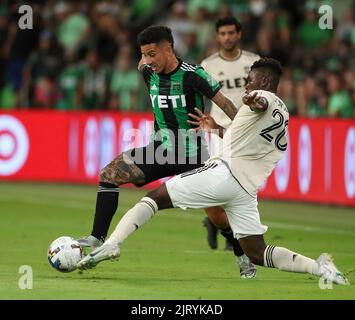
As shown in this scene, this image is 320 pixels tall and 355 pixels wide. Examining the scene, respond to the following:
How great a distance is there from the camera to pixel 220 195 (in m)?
9.59

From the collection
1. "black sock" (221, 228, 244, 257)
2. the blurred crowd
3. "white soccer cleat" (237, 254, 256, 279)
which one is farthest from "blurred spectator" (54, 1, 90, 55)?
"white soccer cleat" (237, 254, 256, 279)

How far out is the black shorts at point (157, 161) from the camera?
34.7ft

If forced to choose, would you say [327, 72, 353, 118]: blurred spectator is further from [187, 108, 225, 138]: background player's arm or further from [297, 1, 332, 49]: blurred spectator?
[187, 108, 225, 138]: background player's arm

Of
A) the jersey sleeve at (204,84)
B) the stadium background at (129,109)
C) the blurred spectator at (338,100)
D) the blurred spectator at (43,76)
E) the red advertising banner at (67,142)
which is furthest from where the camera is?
the blurred spectator at (43,76)

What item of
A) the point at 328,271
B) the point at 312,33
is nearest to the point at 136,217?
the point at 328,271

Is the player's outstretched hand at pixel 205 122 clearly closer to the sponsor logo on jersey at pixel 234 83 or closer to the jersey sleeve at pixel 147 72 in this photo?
the jersey sleeve at pixel 147 72

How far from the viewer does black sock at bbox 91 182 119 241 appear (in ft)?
35.0

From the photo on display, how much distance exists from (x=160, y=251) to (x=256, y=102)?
12.9 ft

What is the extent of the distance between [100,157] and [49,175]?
1296mm

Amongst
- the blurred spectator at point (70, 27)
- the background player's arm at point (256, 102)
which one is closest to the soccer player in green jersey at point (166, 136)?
the background player's arm at point (256, 102)

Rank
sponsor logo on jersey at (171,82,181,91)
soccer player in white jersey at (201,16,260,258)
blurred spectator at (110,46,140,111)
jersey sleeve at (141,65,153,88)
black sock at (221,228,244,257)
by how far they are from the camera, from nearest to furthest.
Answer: sponsor logo on jersey at (171,82,181,91) → black sock at (221,228,244,257) → jersey sleeve at (141,65,153,88) → soccer player in white jersey at (201,16,260,258) → blurred spectator at (110,46,140,111)

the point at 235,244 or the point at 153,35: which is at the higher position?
the point at 153,35

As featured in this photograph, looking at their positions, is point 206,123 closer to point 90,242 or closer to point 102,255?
point 102,255

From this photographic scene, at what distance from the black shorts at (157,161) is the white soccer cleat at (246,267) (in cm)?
94
